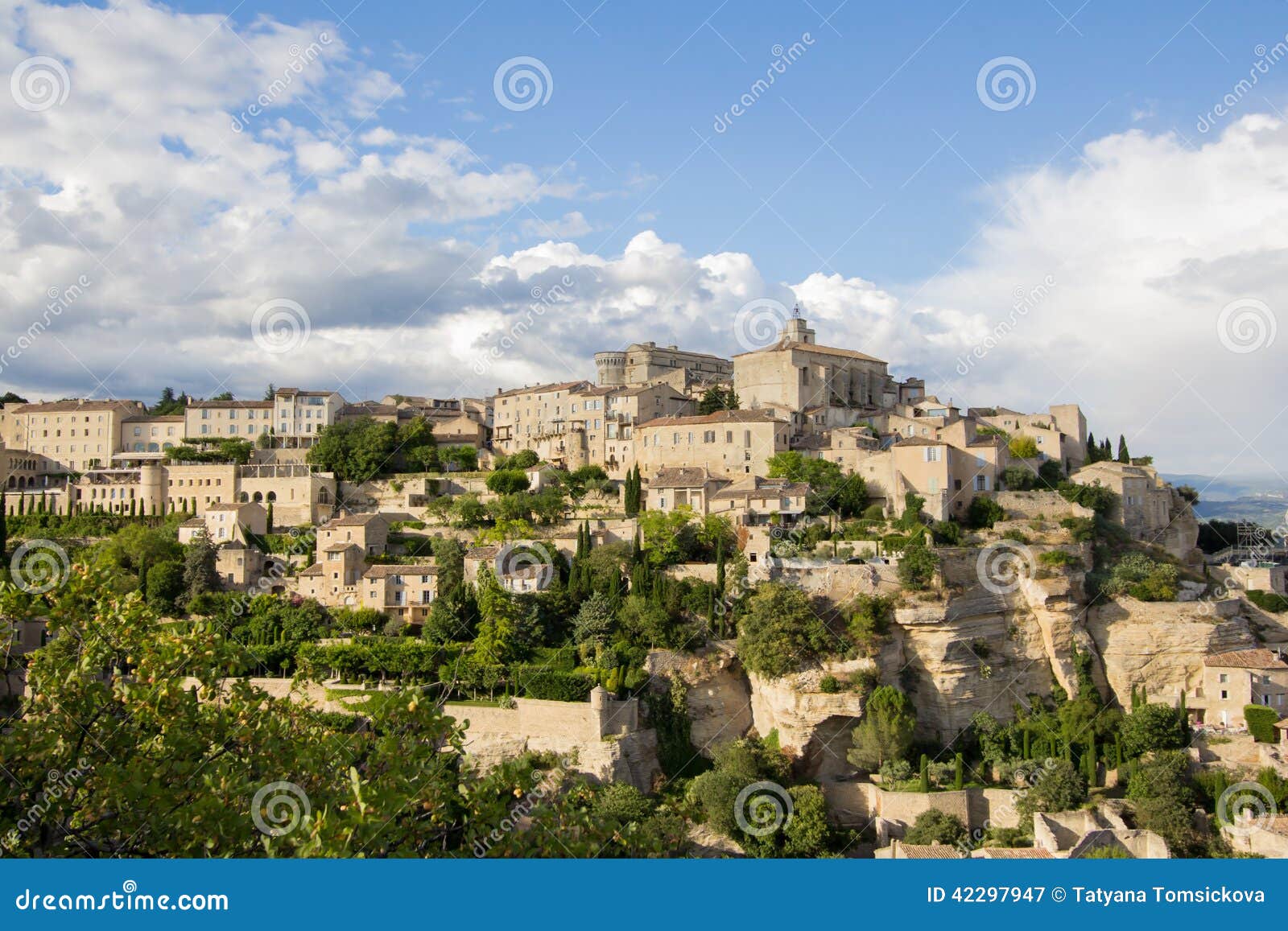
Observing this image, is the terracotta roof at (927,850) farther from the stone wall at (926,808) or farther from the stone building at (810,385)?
the stone building at (810,385)

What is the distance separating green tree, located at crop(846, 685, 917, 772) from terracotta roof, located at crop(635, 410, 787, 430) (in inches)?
682

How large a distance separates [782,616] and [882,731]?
4.32 m

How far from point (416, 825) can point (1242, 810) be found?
25.5 m

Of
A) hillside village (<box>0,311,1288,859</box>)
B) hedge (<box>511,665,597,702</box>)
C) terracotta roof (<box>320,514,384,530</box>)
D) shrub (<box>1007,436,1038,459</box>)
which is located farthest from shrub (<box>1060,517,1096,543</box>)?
terracotta roof (<box>320,514,384,530</box>)

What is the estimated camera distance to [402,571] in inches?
1407

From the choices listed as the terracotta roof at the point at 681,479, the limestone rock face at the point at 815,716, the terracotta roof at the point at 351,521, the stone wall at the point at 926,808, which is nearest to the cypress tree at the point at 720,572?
the limestone rock face at the point at 815,716

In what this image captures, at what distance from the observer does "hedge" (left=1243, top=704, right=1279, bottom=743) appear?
2911 cm

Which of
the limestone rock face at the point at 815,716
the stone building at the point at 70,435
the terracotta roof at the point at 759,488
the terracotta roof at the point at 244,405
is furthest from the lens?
the terracotta roof at the point at 244,405

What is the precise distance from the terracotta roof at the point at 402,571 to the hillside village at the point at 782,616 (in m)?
0.19

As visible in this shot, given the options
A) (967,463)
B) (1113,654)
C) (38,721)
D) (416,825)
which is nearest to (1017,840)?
(1113,654)

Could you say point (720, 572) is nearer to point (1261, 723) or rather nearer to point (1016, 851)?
point (1016, 851)

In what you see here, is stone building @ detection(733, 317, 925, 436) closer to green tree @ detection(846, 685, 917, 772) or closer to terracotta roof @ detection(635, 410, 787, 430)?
terracotta roof @ detection(635, 410, 787, 430)

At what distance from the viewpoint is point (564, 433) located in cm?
5012

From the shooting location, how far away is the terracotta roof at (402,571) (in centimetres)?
3566
